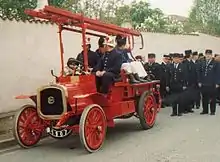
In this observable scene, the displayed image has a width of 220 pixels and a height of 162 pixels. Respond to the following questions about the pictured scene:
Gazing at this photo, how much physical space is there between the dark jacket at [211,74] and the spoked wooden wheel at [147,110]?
2.71 meters

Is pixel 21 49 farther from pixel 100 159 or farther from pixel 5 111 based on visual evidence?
pixel 100 159

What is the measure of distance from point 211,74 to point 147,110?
3.22m

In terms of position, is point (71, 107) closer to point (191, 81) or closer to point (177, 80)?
point (177, 80)

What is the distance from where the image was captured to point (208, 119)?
11383mm

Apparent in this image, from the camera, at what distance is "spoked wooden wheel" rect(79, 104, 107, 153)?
769cm

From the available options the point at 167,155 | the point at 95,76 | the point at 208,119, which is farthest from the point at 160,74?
the point at 167,155

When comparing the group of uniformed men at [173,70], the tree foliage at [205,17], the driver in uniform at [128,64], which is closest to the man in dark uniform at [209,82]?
the group of uniformed men at [173,70]

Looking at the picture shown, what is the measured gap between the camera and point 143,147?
8234 millimetres

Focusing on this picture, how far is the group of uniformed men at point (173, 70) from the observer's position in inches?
360

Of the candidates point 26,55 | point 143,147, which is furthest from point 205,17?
point 143,147

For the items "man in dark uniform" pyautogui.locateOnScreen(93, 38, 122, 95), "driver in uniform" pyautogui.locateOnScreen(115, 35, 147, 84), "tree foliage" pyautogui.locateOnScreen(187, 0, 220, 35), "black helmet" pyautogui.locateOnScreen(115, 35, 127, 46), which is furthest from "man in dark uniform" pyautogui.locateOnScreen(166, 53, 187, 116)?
"tree foliage" pyautogui.locateOnScreen(187, 0, 220, 35)

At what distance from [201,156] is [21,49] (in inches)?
274

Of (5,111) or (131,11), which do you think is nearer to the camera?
(5,111)

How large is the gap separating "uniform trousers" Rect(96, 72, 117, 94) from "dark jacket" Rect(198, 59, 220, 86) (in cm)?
458
